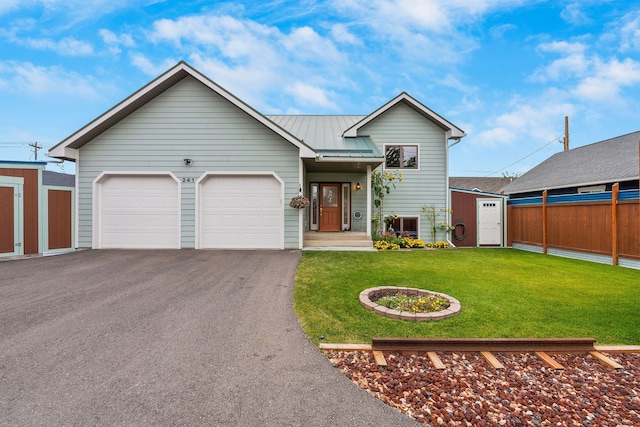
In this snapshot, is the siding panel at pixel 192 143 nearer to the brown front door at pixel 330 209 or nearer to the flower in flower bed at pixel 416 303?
the brown front door at pixel 330 209

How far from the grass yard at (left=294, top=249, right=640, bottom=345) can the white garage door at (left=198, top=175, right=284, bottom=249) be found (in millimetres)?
1967

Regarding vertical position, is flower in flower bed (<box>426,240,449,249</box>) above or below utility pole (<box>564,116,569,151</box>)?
below

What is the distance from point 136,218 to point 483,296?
32.4 ft

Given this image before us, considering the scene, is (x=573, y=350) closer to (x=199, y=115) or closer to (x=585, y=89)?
(x=199, y=115)

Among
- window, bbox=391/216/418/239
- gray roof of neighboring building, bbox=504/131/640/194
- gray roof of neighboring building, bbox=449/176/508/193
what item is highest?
gray roof of neighboring building, bbox=449/176/508/193

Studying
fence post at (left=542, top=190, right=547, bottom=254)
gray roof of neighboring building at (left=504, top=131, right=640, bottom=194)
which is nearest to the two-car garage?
fence post at (left=542, top=190, right=547, bottom=254)

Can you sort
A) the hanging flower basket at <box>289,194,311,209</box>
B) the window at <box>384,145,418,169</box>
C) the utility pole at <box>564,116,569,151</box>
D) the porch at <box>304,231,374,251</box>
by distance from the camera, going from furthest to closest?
1. the utility pole at <box>564,116,569,151</box>
2. the window at <box>384,145,418,169</box>
3. the porch at <box>304,231,374,251</box>
4. the hanging flower basket at <box>289,194,311,209</box>

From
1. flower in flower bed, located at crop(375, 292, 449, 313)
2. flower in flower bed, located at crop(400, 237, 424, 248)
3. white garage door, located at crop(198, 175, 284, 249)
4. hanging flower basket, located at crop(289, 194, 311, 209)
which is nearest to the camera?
flower in flower bed, located at crop(375, 292, 449, 313)

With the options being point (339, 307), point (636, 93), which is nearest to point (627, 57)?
point (636, 93)

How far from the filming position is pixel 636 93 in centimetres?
1656

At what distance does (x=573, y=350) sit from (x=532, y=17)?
13387 millimetres

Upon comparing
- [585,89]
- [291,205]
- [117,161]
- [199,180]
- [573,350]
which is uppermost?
[585,89]

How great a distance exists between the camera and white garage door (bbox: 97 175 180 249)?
9.02 meters

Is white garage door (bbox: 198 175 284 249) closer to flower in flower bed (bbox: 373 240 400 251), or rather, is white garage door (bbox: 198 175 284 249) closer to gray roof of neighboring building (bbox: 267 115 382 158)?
gray roof of neighboring building (bbox: 267 115 382 158)
